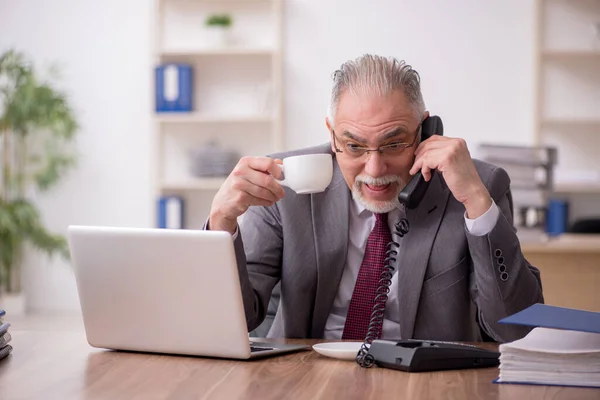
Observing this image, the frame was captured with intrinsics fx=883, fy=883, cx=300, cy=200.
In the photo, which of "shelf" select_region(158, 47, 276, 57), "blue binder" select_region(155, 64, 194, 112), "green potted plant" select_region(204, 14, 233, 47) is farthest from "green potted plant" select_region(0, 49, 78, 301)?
"green potted plant" select_region(204, 14, 233, 47)

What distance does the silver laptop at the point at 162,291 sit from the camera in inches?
61.3

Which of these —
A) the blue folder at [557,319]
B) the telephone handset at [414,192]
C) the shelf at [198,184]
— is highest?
the telephone handset at [414,192]

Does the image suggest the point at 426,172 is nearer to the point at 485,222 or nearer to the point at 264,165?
the point at 485,222

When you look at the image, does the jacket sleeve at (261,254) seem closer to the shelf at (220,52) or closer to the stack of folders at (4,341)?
the stack of folders at (4,341)

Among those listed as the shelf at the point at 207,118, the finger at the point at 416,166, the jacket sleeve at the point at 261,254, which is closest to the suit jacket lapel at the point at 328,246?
the jacket sleeve at the point at 261,254

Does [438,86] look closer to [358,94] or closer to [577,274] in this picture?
[577,274]

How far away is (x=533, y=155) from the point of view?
380 cm

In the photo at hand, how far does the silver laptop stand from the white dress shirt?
0.44 m

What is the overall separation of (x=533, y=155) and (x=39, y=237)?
3.14 metres

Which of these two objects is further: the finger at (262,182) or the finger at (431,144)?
the finger at (431,144)

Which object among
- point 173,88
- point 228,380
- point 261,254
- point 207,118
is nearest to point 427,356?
point 228,380

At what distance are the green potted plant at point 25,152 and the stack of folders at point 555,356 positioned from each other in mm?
4431

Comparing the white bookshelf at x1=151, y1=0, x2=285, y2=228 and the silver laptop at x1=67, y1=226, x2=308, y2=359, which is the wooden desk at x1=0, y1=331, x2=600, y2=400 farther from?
the white bookshelf at x1=151, y1=0, x2=285, y2=228

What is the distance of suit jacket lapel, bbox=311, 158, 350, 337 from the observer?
6.86 ft
